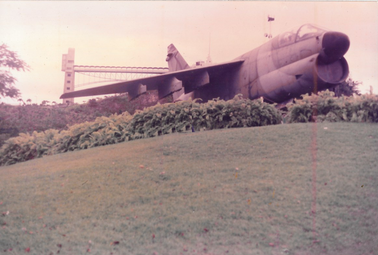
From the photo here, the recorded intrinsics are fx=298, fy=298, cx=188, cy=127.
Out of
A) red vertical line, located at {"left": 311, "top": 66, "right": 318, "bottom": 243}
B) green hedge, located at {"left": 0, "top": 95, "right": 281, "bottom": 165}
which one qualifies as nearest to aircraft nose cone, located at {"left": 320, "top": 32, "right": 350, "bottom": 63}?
red vertical line, located at {"left": 311, "top": 66, "right": 318, "bottom": 243}

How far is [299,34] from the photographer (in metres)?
10.1

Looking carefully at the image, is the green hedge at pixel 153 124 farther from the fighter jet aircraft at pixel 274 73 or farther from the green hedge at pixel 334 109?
the fighter jet aircraft at pixel 274 73

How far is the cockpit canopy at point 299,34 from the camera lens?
9621mm

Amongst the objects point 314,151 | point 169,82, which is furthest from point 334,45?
point 169,82

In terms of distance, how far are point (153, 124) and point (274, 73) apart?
15.6 ft

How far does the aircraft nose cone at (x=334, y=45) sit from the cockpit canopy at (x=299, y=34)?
422 millimetres

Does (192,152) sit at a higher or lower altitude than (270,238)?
higher

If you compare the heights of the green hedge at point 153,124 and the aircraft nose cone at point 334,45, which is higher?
the aircraft nose cone at point 334,45

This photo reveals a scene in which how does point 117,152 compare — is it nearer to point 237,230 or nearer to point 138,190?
point 138,190

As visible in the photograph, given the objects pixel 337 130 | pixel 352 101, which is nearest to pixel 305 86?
pixel 352 101

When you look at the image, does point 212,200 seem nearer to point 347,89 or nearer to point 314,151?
point 314,151

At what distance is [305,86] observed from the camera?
988 cm

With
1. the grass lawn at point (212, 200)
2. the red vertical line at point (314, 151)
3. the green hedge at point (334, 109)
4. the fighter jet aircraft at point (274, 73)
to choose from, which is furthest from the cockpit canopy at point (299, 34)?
the grass lawn at point (212, 200)

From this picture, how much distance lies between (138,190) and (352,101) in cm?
651
